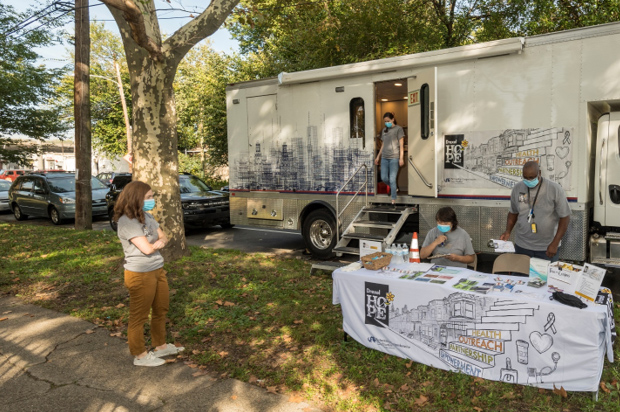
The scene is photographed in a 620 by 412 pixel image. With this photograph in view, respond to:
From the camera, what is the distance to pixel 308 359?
4477 millimetres

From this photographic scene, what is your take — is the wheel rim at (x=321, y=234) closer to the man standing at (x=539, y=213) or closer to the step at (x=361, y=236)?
the step at (x=361, y=236)

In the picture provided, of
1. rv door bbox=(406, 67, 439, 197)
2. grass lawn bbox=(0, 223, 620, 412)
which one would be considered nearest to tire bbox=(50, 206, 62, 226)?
grass lawn bbox=(0, 223, 620, 412)

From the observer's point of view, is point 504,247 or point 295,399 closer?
point 295,399

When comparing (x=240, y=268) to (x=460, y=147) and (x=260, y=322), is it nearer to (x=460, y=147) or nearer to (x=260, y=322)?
(x=260, y=322)

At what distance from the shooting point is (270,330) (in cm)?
523

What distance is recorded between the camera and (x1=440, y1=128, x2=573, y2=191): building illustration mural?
671 centimetres

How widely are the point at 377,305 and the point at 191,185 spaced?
999 cm

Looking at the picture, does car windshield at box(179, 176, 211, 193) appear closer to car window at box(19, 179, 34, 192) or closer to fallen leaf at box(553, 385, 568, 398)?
car window at box(19, 179, 34, 192)

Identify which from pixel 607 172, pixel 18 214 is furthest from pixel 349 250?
pixel 18 214

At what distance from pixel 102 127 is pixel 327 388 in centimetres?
3622

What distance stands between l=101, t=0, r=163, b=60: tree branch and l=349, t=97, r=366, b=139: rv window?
338cm

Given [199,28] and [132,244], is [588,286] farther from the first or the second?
[199,28]

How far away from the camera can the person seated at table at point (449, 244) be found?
5160 mm

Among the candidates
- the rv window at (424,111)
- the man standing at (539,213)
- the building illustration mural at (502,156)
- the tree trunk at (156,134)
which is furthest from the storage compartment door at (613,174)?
the tree trunk at (156,134)
